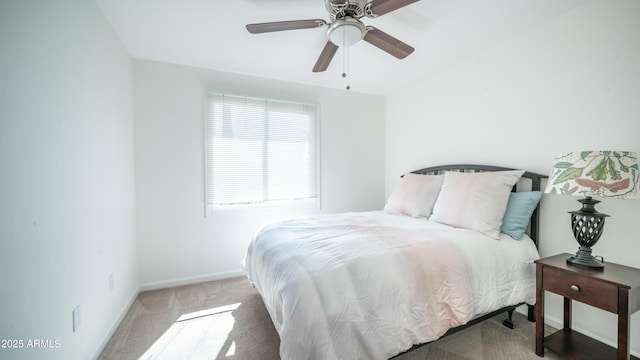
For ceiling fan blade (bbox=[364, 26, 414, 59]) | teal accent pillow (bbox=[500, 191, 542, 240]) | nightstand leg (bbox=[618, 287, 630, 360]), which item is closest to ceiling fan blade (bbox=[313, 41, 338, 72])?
ceiling fan blade (bbox=[364, 26, 414, 59])

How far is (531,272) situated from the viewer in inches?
75.1

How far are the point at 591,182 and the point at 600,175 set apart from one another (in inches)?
2.1

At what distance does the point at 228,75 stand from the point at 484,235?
3109mm

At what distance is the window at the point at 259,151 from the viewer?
2.97 m

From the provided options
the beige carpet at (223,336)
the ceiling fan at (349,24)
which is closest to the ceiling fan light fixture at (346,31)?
the ceiling fan at (349,24)

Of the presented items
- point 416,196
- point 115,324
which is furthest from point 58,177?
point 416,196

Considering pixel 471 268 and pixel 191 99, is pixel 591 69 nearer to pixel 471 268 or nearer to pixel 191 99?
pixel 471 268

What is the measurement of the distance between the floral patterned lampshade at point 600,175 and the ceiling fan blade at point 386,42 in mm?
1312

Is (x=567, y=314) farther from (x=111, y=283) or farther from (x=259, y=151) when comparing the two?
(x=111, y=283)

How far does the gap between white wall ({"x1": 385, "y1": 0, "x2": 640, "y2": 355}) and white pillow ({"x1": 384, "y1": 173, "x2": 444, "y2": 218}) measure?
0.43 m

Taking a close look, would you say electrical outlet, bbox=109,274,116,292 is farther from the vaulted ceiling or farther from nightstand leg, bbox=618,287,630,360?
nightstand leg, bbox=618,287,630,360

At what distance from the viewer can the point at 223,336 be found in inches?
75.1

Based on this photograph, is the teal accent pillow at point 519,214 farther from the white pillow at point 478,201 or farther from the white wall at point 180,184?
the white wall at point 180,184

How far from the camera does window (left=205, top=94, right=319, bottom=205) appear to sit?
2971 millimetres
